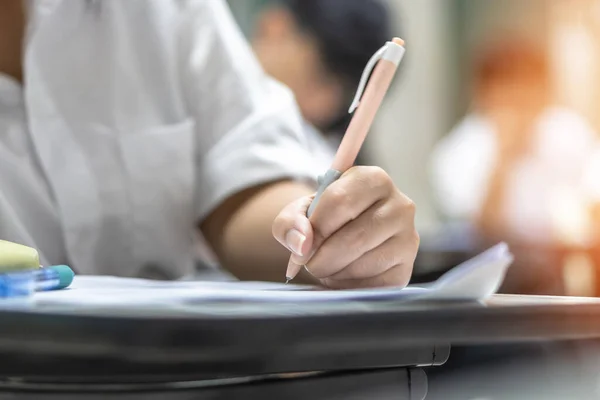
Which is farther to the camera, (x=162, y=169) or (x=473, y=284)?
(x=162, y=169)

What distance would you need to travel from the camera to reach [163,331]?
161 millimetres

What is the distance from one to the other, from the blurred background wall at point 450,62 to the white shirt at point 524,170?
0.17 feet

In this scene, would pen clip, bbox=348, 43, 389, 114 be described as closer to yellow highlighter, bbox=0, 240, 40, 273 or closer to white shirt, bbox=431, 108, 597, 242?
yellow highlighter, bbox=0, 240, 40, 273

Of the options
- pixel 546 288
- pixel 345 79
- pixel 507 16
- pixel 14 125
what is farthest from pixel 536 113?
pixel 14 125

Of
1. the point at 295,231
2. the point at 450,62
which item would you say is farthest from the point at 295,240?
the point at 450,62

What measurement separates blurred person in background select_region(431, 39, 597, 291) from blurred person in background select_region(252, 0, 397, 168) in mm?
338

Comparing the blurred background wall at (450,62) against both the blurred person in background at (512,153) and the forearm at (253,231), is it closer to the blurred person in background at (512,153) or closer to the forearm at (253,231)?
the blurred person in background at (512,153)

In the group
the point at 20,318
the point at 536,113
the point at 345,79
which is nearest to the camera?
the point at 20,318

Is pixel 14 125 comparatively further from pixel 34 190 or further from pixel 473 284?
pixel 473 284

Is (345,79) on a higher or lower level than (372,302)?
lower

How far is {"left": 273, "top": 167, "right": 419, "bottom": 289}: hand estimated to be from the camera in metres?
0.27

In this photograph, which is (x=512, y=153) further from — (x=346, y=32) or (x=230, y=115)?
(x=230, y=115)

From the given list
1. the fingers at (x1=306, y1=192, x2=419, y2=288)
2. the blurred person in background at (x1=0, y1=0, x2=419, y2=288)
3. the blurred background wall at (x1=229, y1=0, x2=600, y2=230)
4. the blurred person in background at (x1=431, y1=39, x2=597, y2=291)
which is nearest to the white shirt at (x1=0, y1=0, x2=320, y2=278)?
the blurred person in background at (x1=0, y1=0, x2=419, y2=288)

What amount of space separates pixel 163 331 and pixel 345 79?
118cm
